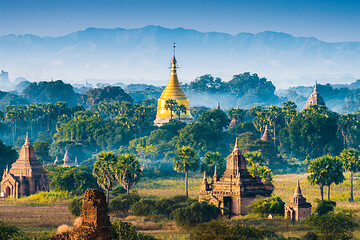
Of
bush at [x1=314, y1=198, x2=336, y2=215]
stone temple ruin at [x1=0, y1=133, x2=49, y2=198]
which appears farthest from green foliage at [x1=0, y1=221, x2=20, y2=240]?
stone temple ruin at [x1=0, y1=133, x2=49, y2=198]

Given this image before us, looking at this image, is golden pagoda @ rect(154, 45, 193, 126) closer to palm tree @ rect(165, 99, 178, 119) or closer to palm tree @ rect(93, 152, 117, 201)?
palm tree @ rect(165, 99, 178, 119)

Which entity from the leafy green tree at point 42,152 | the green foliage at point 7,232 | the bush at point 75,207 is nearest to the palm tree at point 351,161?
the bush at point 75,207

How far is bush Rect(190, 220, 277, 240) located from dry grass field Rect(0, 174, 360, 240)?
23.3ft

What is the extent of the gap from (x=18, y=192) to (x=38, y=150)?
24884mm

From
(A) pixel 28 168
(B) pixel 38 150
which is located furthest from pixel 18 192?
(B) pixel 38 150

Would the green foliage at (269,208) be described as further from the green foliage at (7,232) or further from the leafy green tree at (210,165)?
the green foliage at (7,232)

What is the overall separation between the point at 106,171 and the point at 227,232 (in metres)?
29.3

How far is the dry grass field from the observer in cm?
7388

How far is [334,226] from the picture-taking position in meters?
67.9

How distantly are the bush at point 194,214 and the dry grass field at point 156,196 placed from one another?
2.98 ft

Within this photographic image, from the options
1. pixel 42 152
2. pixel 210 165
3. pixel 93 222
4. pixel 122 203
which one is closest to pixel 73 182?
pixel 122 203

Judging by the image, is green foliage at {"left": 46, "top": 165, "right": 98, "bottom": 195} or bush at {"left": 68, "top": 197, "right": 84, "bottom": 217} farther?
green foliage at {"left": 46, "top": 165, "right": 98, "bottom": 195}

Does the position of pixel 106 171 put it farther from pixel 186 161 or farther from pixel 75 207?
pixel 186 161

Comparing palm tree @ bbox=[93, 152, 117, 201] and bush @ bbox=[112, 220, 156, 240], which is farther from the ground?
palm tree @ bbox=[93, 152, 117, 201]
